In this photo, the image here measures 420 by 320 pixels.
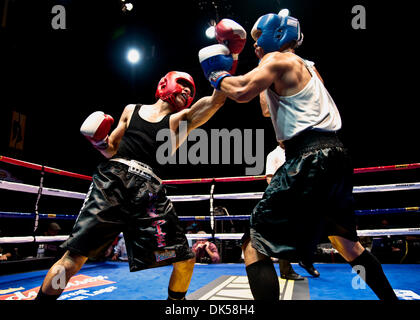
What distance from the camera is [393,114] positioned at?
6238mm

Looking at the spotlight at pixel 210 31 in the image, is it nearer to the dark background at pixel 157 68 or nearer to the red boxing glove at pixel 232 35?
the dark background at pixel 157 68

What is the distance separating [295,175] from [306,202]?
113 mm

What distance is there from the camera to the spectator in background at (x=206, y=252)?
3990 mm

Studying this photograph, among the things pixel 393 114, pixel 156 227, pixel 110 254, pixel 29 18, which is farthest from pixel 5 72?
pixel 393 114

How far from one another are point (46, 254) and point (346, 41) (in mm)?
6714

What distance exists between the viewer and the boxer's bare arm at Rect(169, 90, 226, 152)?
1.60m

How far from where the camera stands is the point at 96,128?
1554mm

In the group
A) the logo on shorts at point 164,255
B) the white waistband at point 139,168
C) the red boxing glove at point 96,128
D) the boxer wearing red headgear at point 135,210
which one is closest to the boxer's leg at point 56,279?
the boxer wearing red headgear at point 135,210

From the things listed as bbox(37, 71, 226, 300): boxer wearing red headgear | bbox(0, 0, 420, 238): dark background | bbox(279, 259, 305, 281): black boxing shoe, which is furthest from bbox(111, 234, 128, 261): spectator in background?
bbox(0, 0, 420, 238): dark background

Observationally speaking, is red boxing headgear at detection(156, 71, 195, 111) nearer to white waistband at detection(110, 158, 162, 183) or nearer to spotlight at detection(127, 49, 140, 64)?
white waistband at detection(110, 158, 162, 183)

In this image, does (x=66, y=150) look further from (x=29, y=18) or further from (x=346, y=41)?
(x=346, y=41)

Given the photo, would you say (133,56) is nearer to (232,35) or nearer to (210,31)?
(210,31)

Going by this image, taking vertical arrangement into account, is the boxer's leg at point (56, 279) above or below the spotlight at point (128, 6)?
below

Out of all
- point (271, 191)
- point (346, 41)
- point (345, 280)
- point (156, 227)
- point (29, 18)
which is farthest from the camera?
point (346, 41)
